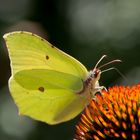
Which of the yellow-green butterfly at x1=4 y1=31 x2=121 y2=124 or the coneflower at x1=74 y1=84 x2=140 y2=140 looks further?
the yellow-green butterfly at x1=4 y1=31 x2=121 y2=124

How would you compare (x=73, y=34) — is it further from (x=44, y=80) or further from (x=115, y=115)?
(x=115, y=115)

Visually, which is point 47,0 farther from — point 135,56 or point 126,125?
point 126,125

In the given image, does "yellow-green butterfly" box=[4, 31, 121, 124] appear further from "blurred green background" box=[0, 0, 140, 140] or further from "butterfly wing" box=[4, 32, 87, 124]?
"blurred green background" box=[0, 0, 140, 140]

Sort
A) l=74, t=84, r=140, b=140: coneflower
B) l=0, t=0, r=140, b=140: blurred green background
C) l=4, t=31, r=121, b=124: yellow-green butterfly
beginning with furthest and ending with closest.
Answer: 1. l=0, t=0, r=140, b=140: blurred green background
2. l=4, t=31, r=121, b=124: yellow-green butterfly
3. l=74, t=84, r=140, b=140: coneflower

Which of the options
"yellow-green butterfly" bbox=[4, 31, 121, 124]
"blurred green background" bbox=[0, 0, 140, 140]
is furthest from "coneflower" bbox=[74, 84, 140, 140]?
"blurred green background" bbox=[0, 0, 140, 140]

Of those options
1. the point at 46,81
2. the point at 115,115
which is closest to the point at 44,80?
the point at 46,81

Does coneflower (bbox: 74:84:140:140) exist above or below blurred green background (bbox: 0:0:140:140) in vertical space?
below

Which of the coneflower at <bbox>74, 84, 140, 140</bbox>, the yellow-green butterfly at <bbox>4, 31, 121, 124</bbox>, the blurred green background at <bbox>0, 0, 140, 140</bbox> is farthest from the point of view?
the blurred green background at <bbox>0, 0, 140, 140</bbox>

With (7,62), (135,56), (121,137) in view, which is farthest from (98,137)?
(135,56)
